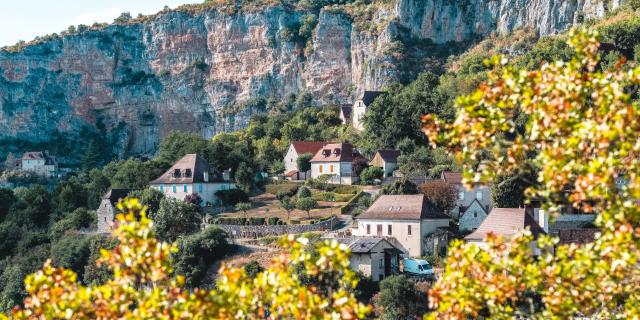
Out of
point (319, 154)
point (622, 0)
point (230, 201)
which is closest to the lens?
point (230, 201)

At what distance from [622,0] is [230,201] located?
56.6 m

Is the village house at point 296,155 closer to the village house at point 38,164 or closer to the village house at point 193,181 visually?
the village house at point 193,181

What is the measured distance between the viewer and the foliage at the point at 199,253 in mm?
52344

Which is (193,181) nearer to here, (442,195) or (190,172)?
(190,172)

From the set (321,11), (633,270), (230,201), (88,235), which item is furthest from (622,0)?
(633,270)

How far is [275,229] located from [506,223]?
59.0ft

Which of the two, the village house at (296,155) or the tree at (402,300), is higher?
the village house at (296,155)

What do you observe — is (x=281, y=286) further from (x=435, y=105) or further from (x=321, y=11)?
(x=321, y=11)

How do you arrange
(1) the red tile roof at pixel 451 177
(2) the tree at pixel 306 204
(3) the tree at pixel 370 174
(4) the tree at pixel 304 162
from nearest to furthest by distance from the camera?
(1) the red tile roof at pixel 451 177
(2) the tree at pixel 306 204
(3) the tree at pixel 370 174
(4) the tree at pixel 304 162

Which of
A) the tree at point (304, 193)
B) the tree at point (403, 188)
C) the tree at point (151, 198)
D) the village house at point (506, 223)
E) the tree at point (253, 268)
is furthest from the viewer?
the tree at point (304, 193)

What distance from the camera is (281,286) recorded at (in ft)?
41.3

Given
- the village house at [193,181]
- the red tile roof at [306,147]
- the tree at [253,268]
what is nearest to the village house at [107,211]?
the village house at [193,181]

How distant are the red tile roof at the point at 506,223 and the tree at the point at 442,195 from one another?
10334 millimetres

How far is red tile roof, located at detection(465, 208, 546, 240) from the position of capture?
45438 millimetres
